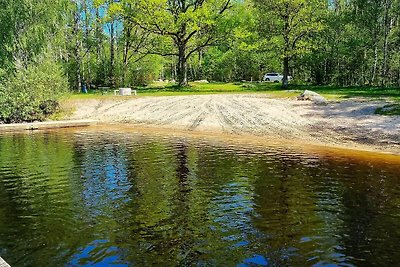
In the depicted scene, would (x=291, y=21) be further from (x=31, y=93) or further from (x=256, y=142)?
(x=31, y=93)

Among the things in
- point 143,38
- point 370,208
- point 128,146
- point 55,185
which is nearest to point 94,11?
point 143,38

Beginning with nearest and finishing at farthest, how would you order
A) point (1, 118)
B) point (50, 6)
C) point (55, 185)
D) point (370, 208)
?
point (370, 208) < point (55, 185) < point (1, 118) < point (50, 6)

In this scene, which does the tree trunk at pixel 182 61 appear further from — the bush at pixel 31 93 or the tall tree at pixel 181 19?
the bush at pixel 31 93

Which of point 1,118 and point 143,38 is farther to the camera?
point 143,38

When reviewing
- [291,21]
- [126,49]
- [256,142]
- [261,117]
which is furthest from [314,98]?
[126,49]

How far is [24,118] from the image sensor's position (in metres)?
31.8

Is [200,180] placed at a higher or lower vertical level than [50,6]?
lower

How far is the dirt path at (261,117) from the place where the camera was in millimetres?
23000

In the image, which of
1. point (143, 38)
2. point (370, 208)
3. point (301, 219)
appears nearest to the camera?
point (301, 219)

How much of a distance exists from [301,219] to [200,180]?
4.63 metres

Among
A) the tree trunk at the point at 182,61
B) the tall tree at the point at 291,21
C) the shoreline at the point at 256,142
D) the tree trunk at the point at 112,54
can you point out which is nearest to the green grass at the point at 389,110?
the shoreline at the point at 256,142

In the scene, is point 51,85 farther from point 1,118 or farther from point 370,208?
point 370,208

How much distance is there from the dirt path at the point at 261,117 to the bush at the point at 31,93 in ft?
7.99

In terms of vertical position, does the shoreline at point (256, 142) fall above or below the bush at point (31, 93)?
below
